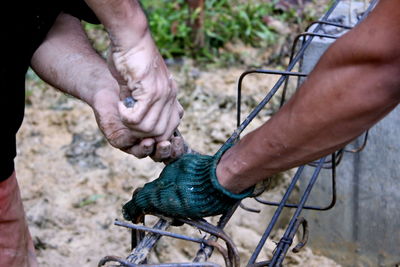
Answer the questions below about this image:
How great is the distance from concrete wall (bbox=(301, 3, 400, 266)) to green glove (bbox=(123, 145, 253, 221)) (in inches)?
34.0

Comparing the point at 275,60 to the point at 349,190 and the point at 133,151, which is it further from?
the point at 133,151

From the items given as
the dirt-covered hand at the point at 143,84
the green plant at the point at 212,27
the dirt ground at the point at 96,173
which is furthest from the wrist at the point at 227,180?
the green plant at the point at 212,27

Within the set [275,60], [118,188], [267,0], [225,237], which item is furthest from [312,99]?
[267,0]

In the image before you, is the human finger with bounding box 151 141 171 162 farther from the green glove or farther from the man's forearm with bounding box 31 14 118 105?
the man's forearm with bounding box 31 14 118 105

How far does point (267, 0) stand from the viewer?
414 cm

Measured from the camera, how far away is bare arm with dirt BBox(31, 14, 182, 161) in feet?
5.60

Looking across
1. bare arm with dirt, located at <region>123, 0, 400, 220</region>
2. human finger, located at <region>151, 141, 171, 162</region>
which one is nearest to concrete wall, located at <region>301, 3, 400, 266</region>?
human finger, located at <region>151, 141, 171, 162</region>

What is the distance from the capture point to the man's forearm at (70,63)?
1.81 m

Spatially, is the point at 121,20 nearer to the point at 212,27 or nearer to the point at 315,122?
the point at 315,122

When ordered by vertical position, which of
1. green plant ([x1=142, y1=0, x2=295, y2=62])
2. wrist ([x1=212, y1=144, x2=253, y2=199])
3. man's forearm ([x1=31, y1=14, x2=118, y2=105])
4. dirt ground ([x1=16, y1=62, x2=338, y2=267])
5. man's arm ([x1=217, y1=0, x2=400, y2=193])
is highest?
man's arm ([x1=217, y1=0, x2=400, y2=193])

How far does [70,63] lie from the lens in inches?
73.8

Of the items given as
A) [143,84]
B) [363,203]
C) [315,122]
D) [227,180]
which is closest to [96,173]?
[363,203]

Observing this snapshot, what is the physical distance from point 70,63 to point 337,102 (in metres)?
0.94

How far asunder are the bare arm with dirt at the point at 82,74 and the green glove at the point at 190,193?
17 cm
